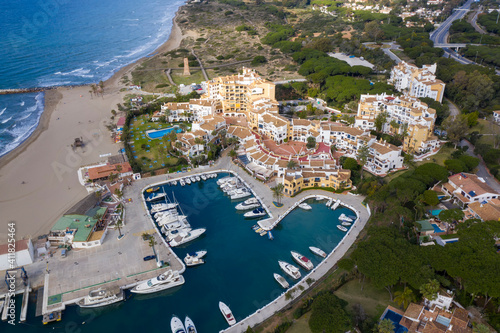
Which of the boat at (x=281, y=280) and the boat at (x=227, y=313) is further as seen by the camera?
the boat at (x=281, y=280)

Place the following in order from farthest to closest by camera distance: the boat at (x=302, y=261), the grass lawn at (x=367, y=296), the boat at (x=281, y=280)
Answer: the boat at (x=302, y=261) → the boat at (x=281, y=280) → the grass lawn at (x=367, y=296)

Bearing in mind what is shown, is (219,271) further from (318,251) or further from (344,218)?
(344,218)

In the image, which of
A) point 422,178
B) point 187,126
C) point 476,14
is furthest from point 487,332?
point 476,14

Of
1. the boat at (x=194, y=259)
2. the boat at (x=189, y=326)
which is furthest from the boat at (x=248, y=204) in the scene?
the boat at (x=189, y=326)

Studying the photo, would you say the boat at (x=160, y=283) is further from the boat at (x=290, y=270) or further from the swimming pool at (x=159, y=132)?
the swimming pool at (x=159, y=132)

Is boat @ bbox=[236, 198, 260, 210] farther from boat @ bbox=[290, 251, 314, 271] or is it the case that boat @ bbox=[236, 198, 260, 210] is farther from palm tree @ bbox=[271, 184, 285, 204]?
boat @ bbox=[290, 251, 314, 271]

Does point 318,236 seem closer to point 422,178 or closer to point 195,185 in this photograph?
point 422,178

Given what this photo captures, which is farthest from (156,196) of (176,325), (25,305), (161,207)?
(176,325)
